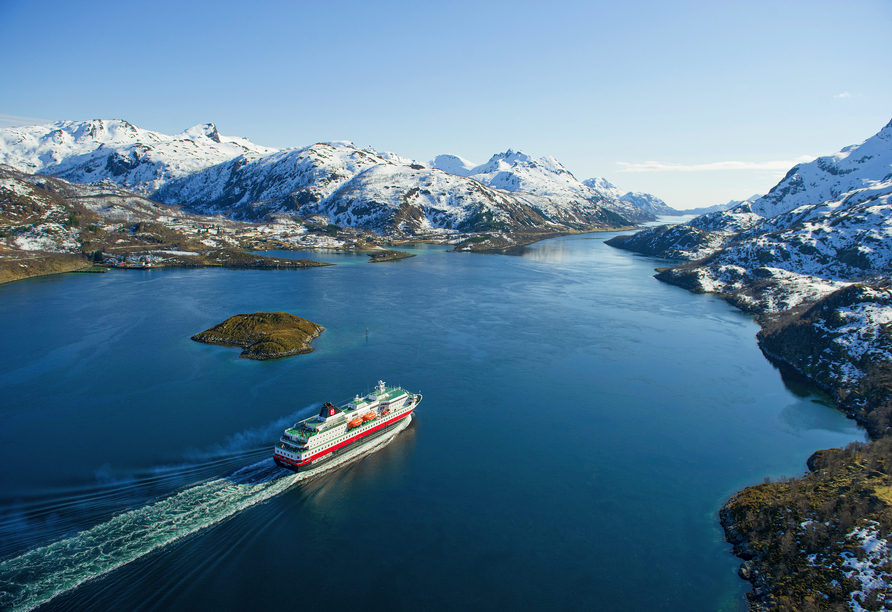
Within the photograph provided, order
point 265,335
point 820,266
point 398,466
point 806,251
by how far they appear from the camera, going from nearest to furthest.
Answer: point 398,466
point 265,335
point 820,266
point 806,251

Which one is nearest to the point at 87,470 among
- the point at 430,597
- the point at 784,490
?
the point at 430,597

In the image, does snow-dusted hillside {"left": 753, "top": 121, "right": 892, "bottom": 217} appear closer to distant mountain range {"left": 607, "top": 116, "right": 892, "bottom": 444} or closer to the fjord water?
distant mountain range {"left": 607, "top": 116, "right": 892, "bottom": 444}

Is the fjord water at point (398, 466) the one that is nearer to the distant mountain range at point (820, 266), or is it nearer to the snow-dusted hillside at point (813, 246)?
the distant mountain range at point (820, 266)

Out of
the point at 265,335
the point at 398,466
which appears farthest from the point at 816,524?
the point at 265,335

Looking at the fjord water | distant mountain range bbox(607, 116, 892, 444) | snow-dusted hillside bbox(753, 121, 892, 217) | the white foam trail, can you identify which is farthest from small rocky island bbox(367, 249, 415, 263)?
snow-dusted hillside bbox(753, 121, 892, 217)

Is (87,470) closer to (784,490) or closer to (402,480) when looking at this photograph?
(402,480)

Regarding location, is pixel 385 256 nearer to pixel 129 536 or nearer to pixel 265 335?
pixel 265 335

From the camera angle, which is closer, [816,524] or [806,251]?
[816,524]

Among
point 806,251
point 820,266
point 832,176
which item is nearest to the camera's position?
point 820,266

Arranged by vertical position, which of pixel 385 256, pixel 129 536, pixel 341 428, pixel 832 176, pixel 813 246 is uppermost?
pixel 832 176
